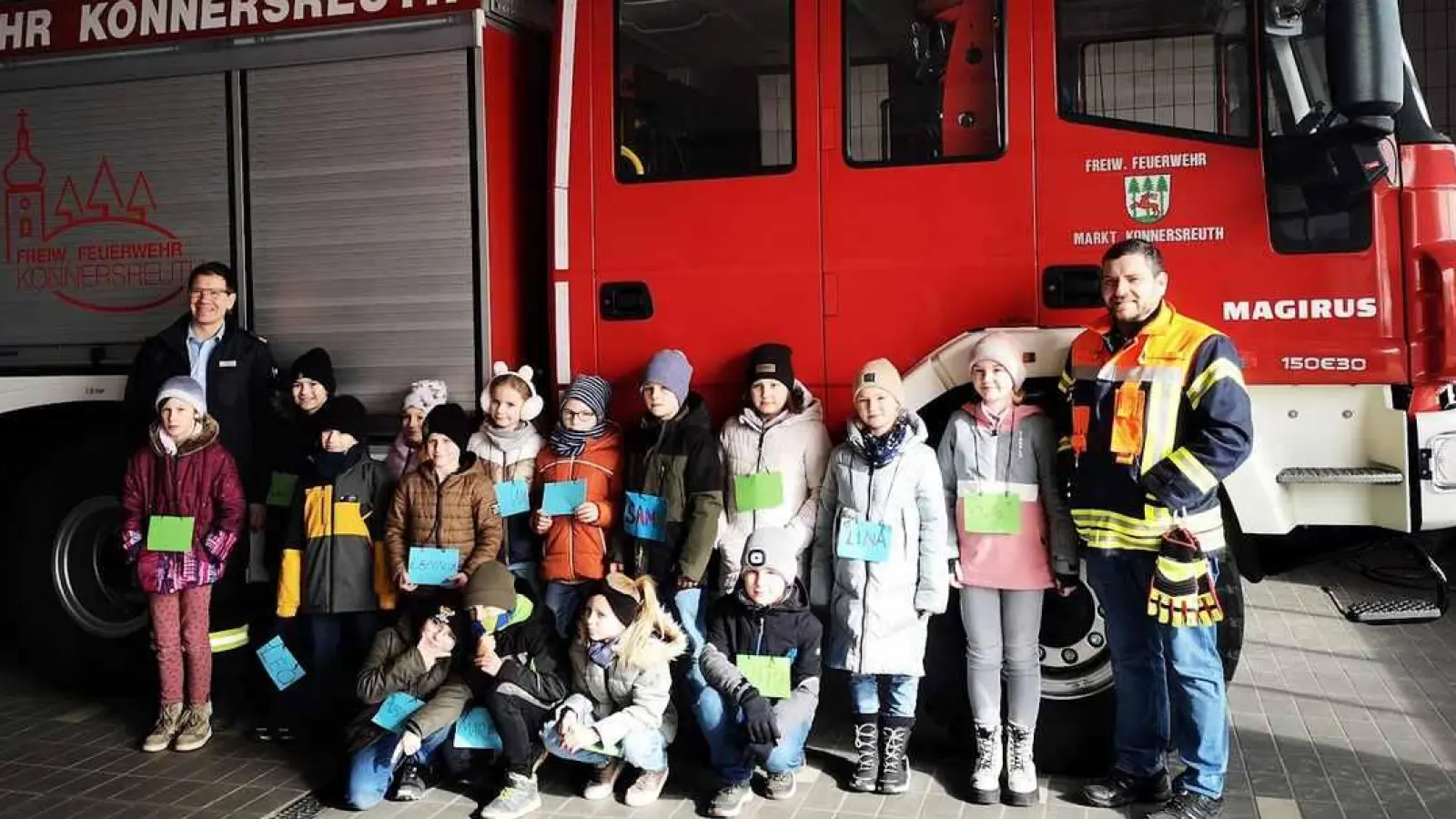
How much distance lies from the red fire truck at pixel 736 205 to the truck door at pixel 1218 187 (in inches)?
0.4

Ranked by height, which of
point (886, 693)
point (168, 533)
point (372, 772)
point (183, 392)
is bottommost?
point (372, 772)

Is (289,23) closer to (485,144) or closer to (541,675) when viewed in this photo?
(485,144)

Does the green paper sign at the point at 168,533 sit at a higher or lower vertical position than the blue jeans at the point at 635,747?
higher

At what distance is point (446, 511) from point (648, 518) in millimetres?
720

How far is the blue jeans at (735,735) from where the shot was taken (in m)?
4.12

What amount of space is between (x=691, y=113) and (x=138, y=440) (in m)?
2.68

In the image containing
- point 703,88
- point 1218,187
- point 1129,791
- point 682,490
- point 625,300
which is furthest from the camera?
point 625,300

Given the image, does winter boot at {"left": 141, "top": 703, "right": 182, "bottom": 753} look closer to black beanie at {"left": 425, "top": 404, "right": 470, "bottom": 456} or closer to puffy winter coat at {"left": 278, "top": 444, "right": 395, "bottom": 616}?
puffy winter coat at {"left": 278, "top": 444, "right": 395, "bottom": 616}

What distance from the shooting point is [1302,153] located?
12.8ft

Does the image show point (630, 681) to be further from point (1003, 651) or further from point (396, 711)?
point (1003, 651)

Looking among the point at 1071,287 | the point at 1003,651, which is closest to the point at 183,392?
the point at 1003,651

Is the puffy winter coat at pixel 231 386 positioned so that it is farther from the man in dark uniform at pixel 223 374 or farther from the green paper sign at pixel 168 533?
the green paper sign at pixel 168 533

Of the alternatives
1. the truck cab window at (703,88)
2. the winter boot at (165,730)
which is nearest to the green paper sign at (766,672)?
the truck cab window at (703,88)

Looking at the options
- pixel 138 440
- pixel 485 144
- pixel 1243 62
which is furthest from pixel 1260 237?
pixel 138 440
